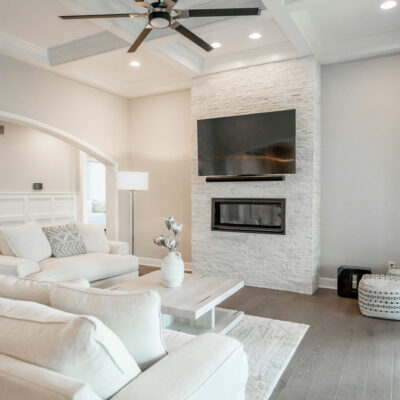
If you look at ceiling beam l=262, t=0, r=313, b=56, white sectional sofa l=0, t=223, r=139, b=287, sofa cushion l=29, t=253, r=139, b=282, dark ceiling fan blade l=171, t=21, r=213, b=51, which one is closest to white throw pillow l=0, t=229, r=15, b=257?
A: white sectional sofa l=0, t=223, r=139, b=287

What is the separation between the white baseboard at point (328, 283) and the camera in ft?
14.6

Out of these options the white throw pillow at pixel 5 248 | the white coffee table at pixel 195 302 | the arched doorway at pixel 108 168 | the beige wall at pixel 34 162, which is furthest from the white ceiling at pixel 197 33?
the white coffee table at pixel 195 302

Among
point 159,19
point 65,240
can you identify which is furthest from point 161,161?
point 159,19

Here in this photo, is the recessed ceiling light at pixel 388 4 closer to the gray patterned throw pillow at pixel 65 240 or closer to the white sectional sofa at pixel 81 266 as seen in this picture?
the white sectional sofa at pixel 81 266

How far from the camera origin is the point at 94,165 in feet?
30.7

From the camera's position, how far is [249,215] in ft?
15.4

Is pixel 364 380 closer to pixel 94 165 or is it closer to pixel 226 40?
pixel 226 40

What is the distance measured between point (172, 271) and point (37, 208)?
3816 mm

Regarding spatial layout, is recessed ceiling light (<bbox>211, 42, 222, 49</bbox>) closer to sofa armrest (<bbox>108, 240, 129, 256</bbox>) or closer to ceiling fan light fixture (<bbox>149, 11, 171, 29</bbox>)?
ceiling fan light fixture (<bbox>149, 11, 171, 29</bbox>)

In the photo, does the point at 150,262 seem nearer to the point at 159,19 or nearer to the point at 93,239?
the point at 93,239

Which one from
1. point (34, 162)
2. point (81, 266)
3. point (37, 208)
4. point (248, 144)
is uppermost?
point (248, 144)

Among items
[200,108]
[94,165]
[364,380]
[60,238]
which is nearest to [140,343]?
[364,380]

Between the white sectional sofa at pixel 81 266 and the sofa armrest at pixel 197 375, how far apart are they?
92.3 inches

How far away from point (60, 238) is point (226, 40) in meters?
2.96
